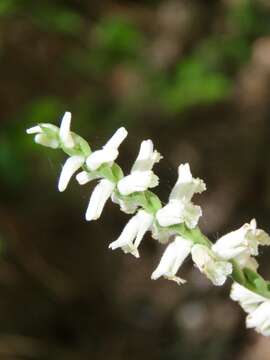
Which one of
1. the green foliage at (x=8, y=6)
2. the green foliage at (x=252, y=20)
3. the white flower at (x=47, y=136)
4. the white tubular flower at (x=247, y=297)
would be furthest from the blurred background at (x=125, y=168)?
the white tubular flower at (x=247, y=297)

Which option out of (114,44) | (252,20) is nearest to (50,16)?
(114,44)

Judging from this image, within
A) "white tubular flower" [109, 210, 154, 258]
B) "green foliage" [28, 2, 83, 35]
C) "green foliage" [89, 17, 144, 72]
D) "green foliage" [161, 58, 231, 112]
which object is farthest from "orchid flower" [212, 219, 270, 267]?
"green foliage" [89, 17, 144, 72]

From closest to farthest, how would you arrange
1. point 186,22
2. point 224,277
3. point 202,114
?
1. point 224,277
2. point 202,114
3. point 186,22

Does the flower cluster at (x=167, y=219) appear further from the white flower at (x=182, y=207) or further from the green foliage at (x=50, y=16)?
the green foliage at (x=50, y=16)

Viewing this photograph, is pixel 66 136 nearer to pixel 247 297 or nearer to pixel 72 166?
pixel 72 166

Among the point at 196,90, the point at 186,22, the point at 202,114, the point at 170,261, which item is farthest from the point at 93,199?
the point at 186,22

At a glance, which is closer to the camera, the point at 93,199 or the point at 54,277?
the point at 93,199

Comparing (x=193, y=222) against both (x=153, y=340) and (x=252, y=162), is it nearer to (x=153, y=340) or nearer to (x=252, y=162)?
(x=153, y=340)
